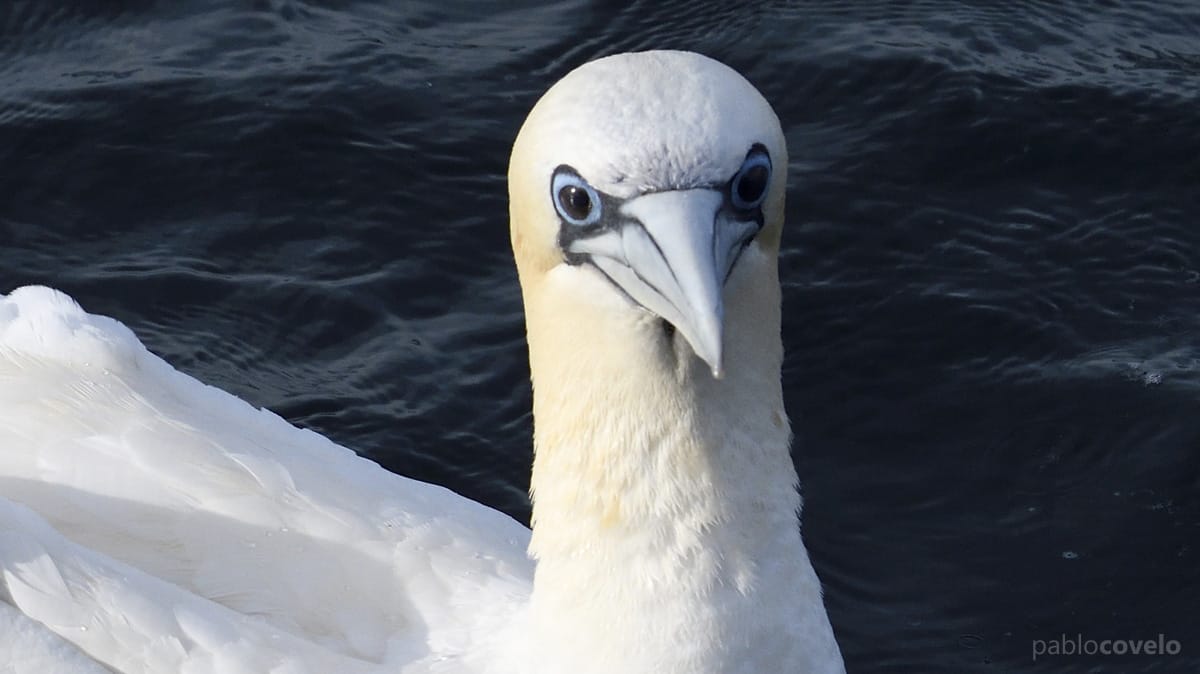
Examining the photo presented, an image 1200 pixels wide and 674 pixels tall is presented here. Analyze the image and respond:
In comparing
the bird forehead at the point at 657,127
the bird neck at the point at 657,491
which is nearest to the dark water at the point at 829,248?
the bird neck at the point at 657,491

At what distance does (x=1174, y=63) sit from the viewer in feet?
33.6

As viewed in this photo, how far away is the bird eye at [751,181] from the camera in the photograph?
4.22 m

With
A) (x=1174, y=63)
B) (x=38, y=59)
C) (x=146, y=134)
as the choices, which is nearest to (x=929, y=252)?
(x=1174, y=63)

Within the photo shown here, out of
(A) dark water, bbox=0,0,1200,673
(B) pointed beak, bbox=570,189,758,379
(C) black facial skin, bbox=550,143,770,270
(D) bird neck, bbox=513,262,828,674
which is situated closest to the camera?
(B) pointed beak, bbox=570,189,758,379

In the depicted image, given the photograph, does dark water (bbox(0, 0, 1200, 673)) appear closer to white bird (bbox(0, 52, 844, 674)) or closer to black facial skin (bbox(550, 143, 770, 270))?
white bird (bbox(0, 52, 844, 674))

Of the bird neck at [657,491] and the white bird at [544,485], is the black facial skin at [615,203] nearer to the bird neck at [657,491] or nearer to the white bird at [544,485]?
the white bird at [544,485]

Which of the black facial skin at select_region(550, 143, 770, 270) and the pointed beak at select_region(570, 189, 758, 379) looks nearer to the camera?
the pointed beak at select_region(570, 189, 758, 379)

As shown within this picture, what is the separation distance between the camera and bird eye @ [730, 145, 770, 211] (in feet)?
13.9

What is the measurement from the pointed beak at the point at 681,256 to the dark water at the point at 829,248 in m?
3.52

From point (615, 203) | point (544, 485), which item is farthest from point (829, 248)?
point (615, 203)

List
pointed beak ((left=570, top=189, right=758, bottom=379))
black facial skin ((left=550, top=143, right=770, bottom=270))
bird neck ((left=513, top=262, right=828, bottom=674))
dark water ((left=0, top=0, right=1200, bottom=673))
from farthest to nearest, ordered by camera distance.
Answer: dark water ((left=0, top=0, right=1200, bottom=673)) < bird neck ((left=513, top=262, right=828, bottom=674)) < black facial skin ((left=550, top=143, right=770, bottom=270)) < pointed beak ((left=570, top=189, right=758, bottom=379))

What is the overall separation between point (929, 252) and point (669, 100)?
533 cm

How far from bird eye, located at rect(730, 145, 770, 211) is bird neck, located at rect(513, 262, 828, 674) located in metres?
0.28

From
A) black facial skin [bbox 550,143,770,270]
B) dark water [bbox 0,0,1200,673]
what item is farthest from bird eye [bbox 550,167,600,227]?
dark water [bbox 0,0,1200,673]
